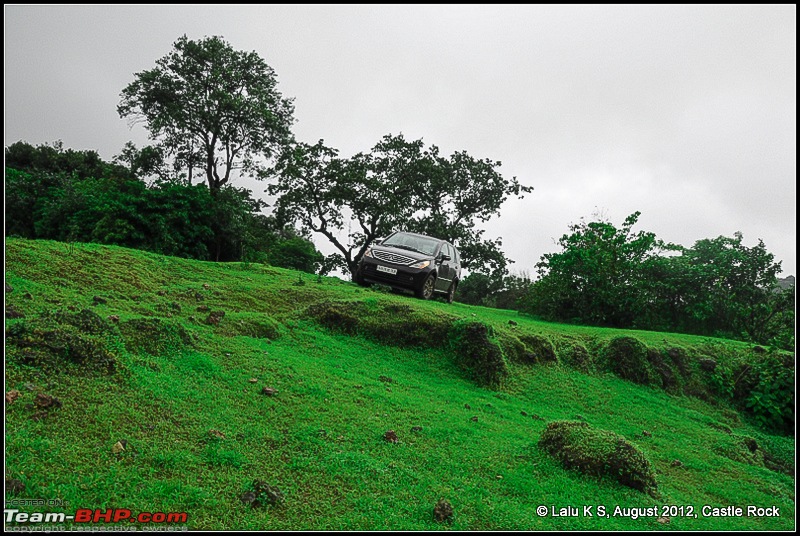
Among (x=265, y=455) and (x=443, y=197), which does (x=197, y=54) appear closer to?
(x=443, y=197)

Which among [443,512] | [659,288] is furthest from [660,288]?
[443,512]

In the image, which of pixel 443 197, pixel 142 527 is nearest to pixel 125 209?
pixel 142 527

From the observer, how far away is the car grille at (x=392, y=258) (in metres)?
13.1

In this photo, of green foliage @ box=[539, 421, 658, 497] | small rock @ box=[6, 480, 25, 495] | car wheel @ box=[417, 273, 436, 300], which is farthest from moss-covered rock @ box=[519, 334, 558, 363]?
small rock @ box=[6, 480, 25, 495]

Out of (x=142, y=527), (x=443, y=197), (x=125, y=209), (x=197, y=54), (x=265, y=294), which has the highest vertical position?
(x=197, y=54)

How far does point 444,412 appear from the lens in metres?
6.19

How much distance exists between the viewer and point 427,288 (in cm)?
1348

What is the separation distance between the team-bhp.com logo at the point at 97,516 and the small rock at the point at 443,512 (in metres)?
1.80

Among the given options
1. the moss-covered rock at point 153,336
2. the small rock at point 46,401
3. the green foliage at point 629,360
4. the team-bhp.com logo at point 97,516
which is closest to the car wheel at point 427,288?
the green foliage at point 629,360

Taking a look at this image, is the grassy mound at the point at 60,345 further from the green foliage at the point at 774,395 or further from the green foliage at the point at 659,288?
the green foliage at the point at 659,288

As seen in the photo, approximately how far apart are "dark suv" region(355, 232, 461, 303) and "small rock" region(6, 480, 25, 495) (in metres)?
10.3

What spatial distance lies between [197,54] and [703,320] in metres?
26.6

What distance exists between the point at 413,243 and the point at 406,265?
4.99 feet

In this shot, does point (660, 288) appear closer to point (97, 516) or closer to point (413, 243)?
point (413, 243)
